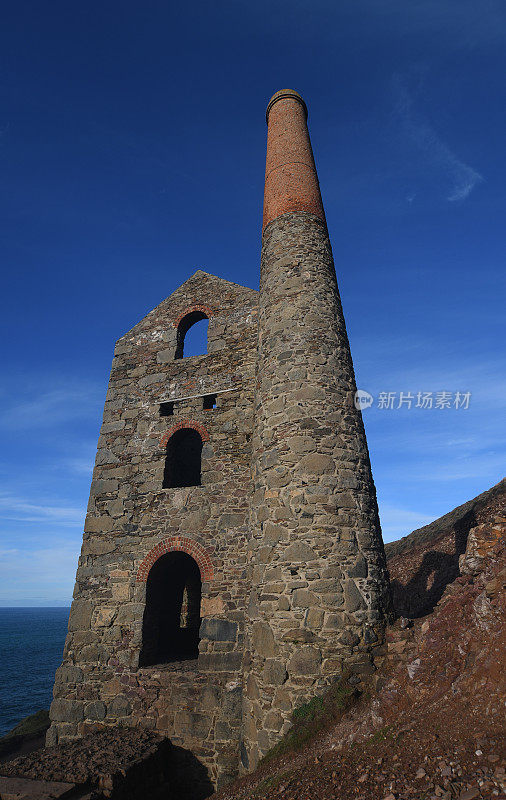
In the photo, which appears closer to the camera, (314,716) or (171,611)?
(314,716)

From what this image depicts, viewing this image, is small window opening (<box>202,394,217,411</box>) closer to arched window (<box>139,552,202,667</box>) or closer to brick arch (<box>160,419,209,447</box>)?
brick arch (<box>160,419,209,447</box>)

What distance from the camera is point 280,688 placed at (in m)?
5.83

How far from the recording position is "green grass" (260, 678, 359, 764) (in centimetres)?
536

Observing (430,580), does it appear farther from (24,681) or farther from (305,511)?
(24,681)

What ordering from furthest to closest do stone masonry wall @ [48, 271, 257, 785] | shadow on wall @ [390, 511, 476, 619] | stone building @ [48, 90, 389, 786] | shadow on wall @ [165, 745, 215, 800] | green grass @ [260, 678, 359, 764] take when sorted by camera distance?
shadow on wall @ [390, 511, 476, 619]
stone masonry wall @ [48, 271, 257, 785]
shadow on wall @ [165, 745, 215, 800]
stone building @ [48, 90, 389, 786]
green grass @ [260, 678, 359, 764]

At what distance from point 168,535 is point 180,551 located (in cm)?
44

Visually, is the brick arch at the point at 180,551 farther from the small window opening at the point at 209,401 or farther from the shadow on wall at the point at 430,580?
the shadow on wall at the point at 430,580

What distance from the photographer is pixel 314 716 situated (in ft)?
18.0

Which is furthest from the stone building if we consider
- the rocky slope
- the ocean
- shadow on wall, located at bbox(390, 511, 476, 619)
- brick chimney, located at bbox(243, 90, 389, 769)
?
the ocean

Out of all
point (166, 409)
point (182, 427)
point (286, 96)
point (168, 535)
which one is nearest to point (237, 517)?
point (168, 535)

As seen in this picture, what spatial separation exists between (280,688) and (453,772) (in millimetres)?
2780

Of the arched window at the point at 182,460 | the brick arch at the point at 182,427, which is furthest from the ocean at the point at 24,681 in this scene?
the brick arch at the point at 182,427

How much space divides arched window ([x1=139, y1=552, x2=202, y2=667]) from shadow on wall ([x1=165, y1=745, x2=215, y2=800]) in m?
1.67

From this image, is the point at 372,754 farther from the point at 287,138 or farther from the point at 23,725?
the point at 23,725
